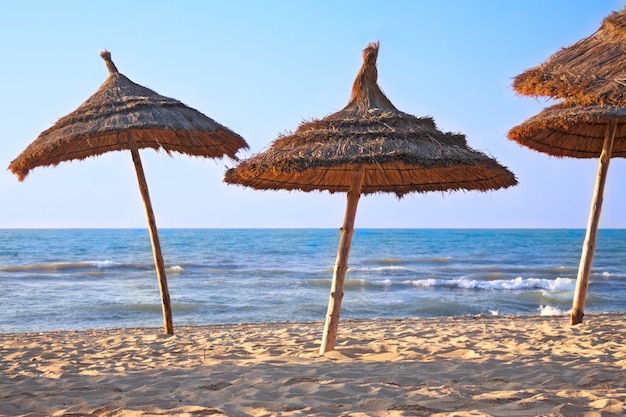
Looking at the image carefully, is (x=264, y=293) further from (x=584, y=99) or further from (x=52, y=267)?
(x=52, y=267)

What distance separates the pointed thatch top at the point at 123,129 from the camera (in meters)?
6.85

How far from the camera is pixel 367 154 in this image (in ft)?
16.2

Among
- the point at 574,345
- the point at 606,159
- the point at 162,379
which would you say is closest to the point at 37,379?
the point at 162,379

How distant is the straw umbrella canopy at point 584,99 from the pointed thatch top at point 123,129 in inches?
133

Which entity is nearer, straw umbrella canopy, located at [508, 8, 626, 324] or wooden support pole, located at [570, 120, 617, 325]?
straw umbrella canopy, located at [508, 8, 626, 324]

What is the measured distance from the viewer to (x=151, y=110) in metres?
7.05

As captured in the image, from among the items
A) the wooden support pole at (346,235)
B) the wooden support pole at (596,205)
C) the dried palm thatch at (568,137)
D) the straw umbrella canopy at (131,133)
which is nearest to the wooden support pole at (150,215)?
the straw umbrella canopy at (131,133)

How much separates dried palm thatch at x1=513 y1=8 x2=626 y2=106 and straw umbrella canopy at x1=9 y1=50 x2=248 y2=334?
3.38m

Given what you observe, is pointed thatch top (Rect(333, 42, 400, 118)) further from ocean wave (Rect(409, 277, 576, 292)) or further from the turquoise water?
ocean wave (Rect(409, 277, 576, 292))

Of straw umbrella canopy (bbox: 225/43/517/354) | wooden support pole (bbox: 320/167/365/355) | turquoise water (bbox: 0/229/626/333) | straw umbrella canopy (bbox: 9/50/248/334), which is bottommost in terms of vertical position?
turquoise water (bbox: 0/229/626/333)

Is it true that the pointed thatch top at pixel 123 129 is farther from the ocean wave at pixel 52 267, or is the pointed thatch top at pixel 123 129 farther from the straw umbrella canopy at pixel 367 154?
the ocean wave at pixel 52 267

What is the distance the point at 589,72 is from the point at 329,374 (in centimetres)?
368

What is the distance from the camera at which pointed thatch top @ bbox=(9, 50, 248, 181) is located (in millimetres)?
6852

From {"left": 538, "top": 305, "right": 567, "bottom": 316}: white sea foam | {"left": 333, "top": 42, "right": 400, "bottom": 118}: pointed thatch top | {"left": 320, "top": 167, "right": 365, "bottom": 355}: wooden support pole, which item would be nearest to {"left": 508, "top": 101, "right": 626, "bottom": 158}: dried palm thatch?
{"left": 333, "top": 42, "right": 400, "bottom": 118}: pointed thatch top
